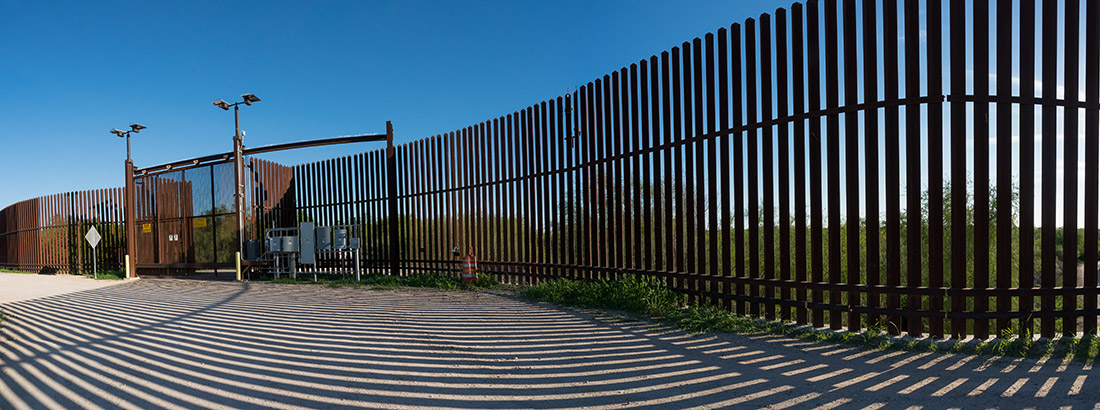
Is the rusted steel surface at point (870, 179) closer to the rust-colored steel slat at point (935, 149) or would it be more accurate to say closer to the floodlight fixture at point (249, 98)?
the rust-colored steel slat at point (935, 149)

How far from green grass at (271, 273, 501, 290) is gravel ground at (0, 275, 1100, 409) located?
12.8 feet

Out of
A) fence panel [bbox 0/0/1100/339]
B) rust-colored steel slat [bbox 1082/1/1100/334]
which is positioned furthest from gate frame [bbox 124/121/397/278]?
rust-colored steel slat [bbox 1082/1/1100/334]

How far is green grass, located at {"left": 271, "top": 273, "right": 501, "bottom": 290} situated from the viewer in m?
11.8

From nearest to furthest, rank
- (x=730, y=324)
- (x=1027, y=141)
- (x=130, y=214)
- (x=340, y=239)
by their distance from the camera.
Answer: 1. (x=1027, y=141)
2. (x=730, y=324)
3. (x=340, y=239)
4. (x=130, y=214)

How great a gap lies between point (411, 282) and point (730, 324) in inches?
315

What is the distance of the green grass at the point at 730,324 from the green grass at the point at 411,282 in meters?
2.21

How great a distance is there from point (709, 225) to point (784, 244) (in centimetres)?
104

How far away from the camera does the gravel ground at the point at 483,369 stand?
13.4 ft

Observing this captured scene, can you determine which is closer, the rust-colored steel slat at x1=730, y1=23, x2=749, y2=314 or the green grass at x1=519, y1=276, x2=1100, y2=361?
the green grass at x1=519, y1=276, x2=1100, y2=361

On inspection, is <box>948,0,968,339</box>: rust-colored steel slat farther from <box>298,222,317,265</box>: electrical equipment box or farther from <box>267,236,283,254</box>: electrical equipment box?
<box>267,236,283,254</box>: electrical equipment box

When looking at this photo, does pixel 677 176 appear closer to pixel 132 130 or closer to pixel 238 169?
pixel 238 169

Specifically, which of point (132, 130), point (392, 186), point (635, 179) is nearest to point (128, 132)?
point (132, 130)

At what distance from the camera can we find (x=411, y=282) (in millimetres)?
12672

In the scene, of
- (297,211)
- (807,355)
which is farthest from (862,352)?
(297,211)
